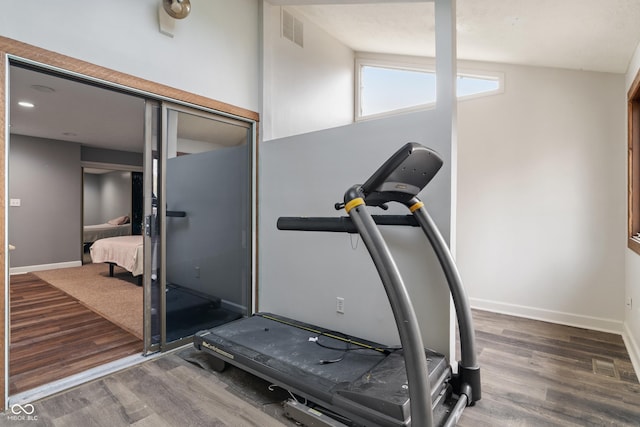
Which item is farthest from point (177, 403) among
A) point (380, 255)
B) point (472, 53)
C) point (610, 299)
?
point (472, 53)

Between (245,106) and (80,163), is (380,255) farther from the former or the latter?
(80,163)

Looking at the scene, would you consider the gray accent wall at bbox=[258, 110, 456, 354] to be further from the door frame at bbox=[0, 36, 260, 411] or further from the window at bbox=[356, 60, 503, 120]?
the window at bbox=[356, 60, 503, 120]

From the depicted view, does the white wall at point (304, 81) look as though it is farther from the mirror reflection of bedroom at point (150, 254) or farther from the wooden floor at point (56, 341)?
the wooden floor at point (56, 341)

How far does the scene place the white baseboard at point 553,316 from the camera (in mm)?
3100

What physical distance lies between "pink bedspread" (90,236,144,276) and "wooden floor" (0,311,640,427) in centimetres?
247

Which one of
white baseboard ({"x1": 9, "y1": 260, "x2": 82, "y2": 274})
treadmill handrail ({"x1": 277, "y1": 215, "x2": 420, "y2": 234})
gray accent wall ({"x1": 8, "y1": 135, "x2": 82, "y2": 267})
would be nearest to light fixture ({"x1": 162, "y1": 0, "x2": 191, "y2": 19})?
treadmill handrail ({"x1": 277, "y1": 215, "x2": 420, "y2": 234})

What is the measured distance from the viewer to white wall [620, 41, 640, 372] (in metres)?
2.48

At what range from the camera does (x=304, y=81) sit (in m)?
3.88

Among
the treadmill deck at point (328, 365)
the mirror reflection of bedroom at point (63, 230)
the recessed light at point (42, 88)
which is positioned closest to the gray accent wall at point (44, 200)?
the mirror reflection of bedroom at point (63, 230)

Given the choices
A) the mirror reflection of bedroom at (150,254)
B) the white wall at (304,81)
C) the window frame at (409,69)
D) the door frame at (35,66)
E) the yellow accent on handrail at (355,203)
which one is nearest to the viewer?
the yellow accent on handrail at (355,203)

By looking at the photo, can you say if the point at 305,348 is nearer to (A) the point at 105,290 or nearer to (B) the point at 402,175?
(B) the point at 402,175

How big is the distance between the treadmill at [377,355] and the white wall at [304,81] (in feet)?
6.27

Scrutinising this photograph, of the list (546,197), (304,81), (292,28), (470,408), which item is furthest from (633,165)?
(292,28)

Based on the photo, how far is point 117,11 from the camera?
7.54 ft
